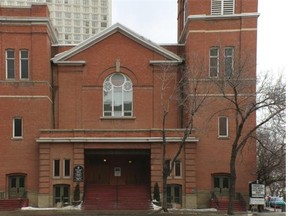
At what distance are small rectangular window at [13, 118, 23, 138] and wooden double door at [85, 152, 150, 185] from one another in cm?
620

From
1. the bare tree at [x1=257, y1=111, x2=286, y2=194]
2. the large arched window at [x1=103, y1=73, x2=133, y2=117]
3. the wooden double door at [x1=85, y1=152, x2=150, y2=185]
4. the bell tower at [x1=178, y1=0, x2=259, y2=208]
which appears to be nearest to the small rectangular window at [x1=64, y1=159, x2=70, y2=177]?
the wooden double door at [x1=85, y1=152, x2=150, y2=185]

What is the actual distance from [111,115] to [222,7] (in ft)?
43.0

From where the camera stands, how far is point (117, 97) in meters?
42.2

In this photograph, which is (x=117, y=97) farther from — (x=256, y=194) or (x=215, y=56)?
(x=256, y=194)

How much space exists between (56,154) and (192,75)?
492 inches

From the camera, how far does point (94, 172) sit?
42.4m

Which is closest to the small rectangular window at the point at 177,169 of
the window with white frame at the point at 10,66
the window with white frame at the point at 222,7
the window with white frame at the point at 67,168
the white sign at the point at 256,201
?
the white sign at the point at 256,201

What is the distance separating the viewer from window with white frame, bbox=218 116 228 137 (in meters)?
40.2

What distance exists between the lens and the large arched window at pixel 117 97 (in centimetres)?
4206

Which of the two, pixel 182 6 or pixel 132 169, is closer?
pixel 132 169

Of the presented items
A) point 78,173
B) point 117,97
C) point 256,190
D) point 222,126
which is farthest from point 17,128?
point 256,190

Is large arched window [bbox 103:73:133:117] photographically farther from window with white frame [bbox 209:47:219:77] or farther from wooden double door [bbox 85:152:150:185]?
window with white frame [bbox 209:47:219:77]

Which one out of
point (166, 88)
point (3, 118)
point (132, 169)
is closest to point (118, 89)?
point (166, 88)

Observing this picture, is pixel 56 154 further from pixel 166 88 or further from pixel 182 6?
pixel 182 6
